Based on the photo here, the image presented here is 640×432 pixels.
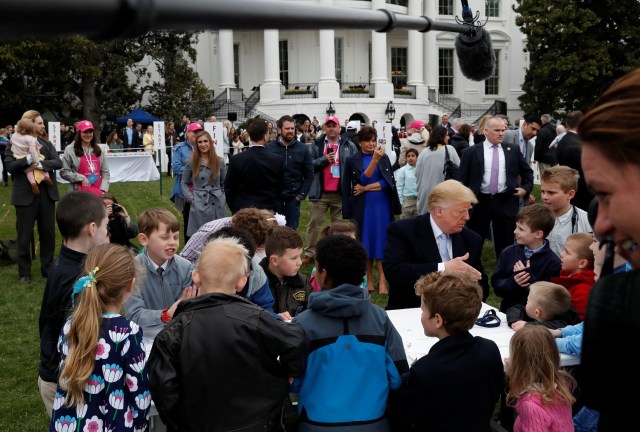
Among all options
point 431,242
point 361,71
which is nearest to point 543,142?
point 431,242

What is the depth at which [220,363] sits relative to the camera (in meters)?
2.99

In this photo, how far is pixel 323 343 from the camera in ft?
10.7

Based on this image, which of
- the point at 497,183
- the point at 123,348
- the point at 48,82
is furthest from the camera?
the point at 48,82

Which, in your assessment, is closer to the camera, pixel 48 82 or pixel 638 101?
pixel 638 101

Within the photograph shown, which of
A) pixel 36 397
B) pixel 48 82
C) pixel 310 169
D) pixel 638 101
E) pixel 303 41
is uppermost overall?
pixel 303 41

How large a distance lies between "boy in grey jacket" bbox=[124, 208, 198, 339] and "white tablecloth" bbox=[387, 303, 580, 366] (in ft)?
4.17

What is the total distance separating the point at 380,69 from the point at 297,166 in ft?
114

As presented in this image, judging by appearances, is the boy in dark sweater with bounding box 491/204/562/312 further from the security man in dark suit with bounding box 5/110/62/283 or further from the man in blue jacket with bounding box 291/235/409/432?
the security man in dark suit with bounding box 5/110/62/283

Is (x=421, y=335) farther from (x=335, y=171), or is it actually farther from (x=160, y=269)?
(x=335, y=171)

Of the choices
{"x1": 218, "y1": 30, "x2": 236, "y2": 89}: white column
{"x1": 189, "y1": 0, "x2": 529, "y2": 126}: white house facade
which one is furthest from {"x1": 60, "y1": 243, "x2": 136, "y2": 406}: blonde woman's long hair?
{"x1": 218, "y1": 30, "x2": 236, "y2": 89}: white column

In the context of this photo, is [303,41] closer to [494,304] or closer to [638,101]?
[494,304]

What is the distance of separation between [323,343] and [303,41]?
1657 inches

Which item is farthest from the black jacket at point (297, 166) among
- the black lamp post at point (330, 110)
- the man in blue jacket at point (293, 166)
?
the black lamp post at point (330, 110)

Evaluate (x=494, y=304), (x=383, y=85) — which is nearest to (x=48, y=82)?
(x=383, y=85)
